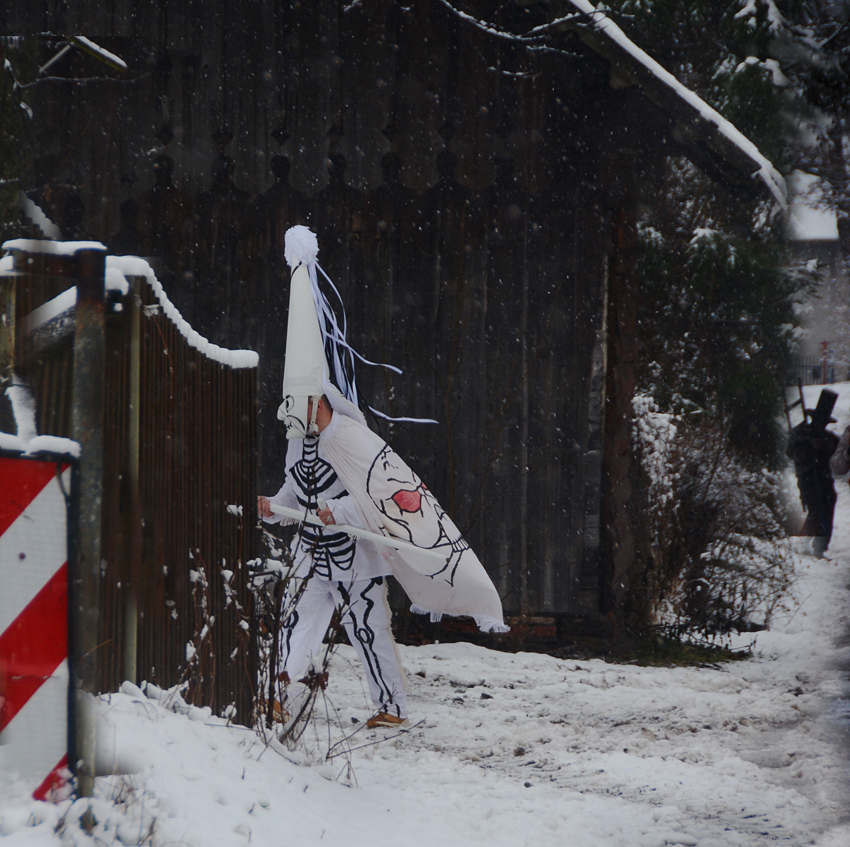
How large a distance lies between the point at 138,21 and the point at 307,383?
13.4 ft

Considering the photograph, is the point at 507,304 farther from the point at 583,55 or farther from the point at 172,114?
the point at 172,114

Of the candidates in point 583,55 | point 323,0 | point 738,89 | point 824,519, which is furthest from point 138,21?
point 824,519

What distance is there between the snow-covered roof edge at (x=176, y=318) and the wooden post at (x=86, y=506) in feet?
0.60

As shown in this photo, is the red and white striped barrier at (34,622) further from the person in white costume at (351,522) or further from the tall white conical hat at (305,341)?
the tall white conical hat at (305,341)

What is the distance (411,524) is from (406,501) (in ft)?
0.41

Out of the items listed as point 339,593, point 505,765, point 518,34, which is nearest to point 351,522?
point 339,593

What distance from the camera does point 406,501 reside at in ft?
15.5

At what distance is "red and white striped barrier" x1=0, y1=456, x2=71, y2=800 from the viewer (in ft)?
7.34

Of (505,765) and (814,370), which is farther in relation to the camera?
(814,370)

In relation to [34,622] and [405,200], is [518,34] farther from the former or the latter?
[34,622]

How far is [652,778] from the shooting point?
4.26 metres

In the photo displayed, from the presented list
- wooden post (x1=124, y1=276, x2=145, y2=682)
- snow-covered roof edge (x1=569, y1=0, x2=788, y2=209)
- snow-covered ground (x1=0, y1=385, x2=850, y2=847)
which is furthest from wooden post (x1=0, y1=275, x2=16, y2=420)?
snow-covered roof edge (x1=569, y1=0, x2=788, y2=209)

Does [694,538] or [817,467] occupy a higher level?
[817,467]

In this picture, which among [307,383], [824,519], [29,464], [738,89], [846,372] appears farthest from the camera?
[846,372]
